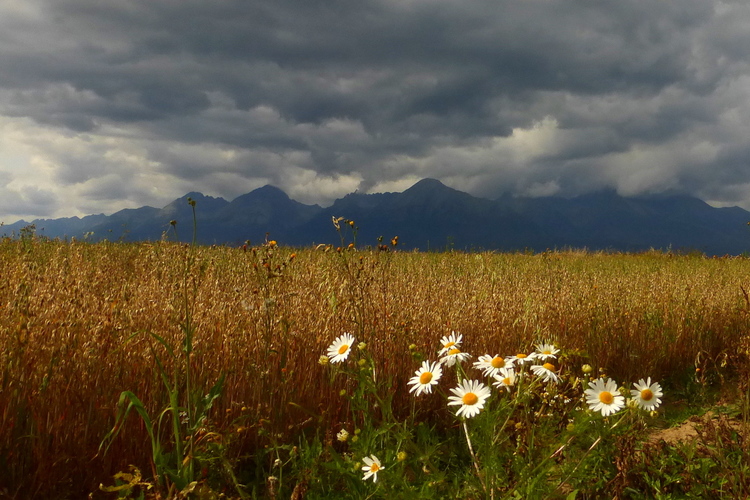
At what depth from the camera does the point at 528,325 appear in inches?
167

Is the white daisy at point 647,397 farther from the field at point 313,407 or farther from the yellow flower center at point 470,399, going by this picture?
the yellow flower center at point 470,399

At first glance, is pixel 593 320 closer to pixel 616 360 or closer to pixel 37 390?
pixel 616 360

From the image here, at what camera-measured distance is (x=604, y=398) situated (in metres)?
1.71

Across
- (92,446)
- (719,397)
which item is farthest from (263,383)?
(719,397)

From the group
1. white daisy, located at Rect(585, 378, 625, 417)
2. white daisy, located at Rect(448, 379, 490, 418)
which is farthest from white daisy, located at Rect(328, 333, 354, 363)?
white daisy, located at Rect(585, 378, 625, 417)

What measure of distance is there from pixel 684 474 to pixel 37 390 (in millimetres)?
3052

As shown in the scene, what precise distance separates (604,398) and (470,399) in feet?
1.53

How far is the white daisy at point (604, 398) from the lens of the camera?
1.66 meters

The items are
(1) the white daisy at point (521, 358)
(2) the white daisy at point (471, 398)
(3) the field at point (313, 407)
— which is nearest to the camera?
(2) the white daisy at point (471, 398)

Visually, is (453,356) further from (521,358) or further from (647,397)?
(647,397)

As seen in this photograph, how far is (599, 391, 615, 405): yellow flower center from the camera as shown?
1.70 m

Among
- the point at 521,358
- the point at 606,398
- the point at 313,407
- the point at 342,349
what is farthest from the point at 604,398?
the point at 313,407

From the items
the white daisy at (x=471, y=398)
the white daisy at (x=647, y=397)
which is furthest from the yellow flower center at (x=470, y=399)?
the white daisy at (x=647, y=397)

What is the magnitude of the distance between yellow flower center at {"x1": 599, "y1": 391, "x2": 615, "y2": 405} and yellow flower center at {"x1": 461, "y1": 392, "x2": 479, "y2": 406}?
0.44 metres
